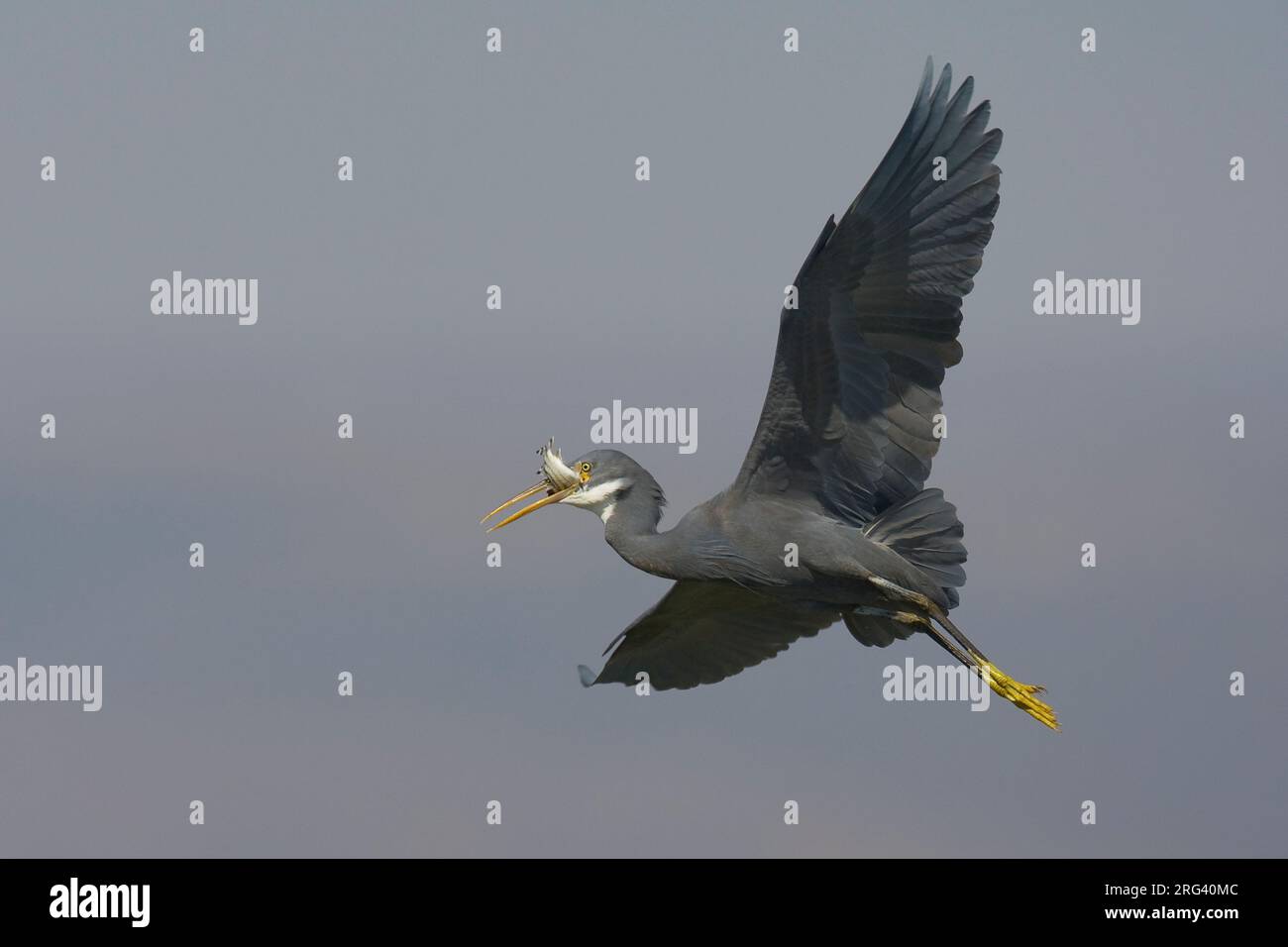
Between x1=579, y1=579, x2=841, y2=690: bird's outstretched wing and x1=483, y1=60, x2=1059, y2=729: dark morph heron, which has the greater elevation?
x1=483, y1=60, x2=1059, y2=729: dark morph heron

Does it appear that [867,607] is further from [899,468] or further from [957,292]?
[957,292]

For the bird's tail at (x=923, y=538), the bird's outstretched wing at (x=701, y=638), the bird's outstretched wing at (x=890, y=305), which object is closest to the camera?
the bird's outstretched wing at (x=890, y=305)

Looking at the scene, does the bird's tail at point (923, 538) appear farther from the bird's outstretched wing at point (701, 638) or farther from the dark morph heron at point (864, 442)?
the bird's outstretched wing at point (701, 638)

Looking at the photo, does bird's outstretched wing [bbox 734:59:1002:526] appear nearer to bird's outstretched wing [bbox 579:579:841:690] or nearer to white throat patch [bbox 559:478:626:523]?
white throat patch [bbox 559:478:626:523]

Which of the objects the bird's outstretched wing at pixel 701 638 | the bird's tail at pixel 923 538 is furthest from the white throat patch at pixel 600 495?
Answer: the bird's tail at pixel 923 538

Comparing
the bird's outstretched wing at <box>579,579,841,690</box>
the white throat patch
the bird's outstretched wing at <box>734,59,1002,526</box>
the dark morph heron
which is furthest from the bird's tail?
the white throat patch
